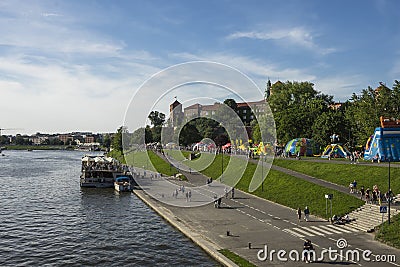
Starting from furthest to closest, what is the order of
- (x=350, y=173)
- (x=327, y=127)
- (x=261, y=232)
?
(x=327, y=127) < (x=350, y=173) < (x=261, y=232)

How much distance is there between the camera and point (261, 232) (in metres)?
33.3

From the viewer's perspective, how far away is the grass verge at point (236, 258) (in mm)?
24719

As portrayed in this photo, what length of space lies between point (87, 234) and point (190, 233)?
412 inches

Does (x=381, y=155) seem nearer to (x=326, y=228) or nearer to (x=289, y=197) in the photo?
(x=289, y=197)

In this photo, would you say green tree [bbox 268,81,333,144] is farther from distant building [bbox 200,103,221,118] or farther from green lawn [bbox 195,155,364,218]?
green lawn [bbox 195,155,364,218]

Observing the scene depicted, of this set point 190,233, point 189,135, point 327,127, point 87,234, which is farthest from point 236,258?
point 189,135

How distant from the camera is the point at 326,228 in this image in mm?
34219

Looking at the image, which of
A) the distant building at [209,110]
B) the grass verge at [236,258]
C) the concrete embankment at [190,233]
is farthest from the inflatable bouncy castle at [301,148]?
the grass verge at [236,258]

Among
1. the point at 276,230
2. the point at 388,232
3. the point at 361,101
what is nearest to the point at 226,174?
the point at 361,101

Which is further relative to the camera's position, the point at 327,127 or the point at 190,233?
the point at 327,127

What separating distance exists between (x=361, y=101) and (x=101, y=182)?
53.9 m

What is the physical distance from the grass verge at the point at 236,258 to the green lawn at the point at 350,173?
2100 cm

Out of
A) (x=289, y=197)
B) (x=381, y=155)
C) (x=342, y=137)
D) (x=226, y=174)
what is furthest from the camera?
(x=342, y=137)

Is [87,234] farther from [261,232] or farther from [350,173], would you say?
[350,173]
